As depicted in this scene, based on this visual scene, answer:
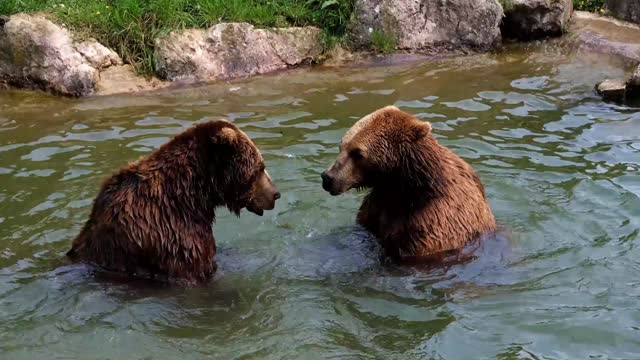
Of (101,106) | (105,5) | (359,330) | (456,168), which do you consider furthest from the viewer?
(105,5)

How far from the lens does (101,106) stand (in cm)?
1149

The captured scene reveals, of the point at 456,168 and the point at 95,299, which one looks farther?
the point at 456,168

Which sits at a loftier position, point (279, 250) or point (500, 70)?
point (500, 70)

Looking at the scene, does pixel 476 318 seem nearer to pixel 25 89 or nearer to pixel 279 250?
pixel 279 250

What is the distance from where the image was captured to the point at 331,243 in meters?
7.62

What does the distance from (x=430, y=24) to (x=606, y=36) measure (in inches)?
109

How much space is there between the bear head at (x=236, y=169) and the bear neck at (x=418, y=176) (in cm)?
102

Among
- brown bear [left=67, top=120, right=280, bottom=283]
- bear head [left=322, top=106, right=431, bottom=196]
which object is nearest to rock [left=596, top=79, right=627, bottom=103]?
bear head [left=322, top=106, right=431, bottom=196]

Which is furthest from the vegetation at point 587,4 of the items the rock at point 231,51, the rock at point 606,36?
the rock at point 231,51

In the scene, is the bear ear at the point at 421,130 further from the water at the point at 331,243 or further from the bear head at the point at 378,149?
the water at the point at 331,243

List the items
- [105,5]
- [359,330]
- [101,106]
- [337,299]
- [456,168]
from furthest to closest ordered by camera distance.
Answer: [105,5] < [101,106] < [456,168] < [337,299] < [359,330]

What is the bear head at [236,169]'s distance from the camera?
21.2 feet

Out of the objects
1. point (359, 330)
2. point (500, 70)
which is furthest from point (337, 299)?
point (500, 70)

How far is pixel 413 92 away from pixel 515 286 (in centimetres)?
548
